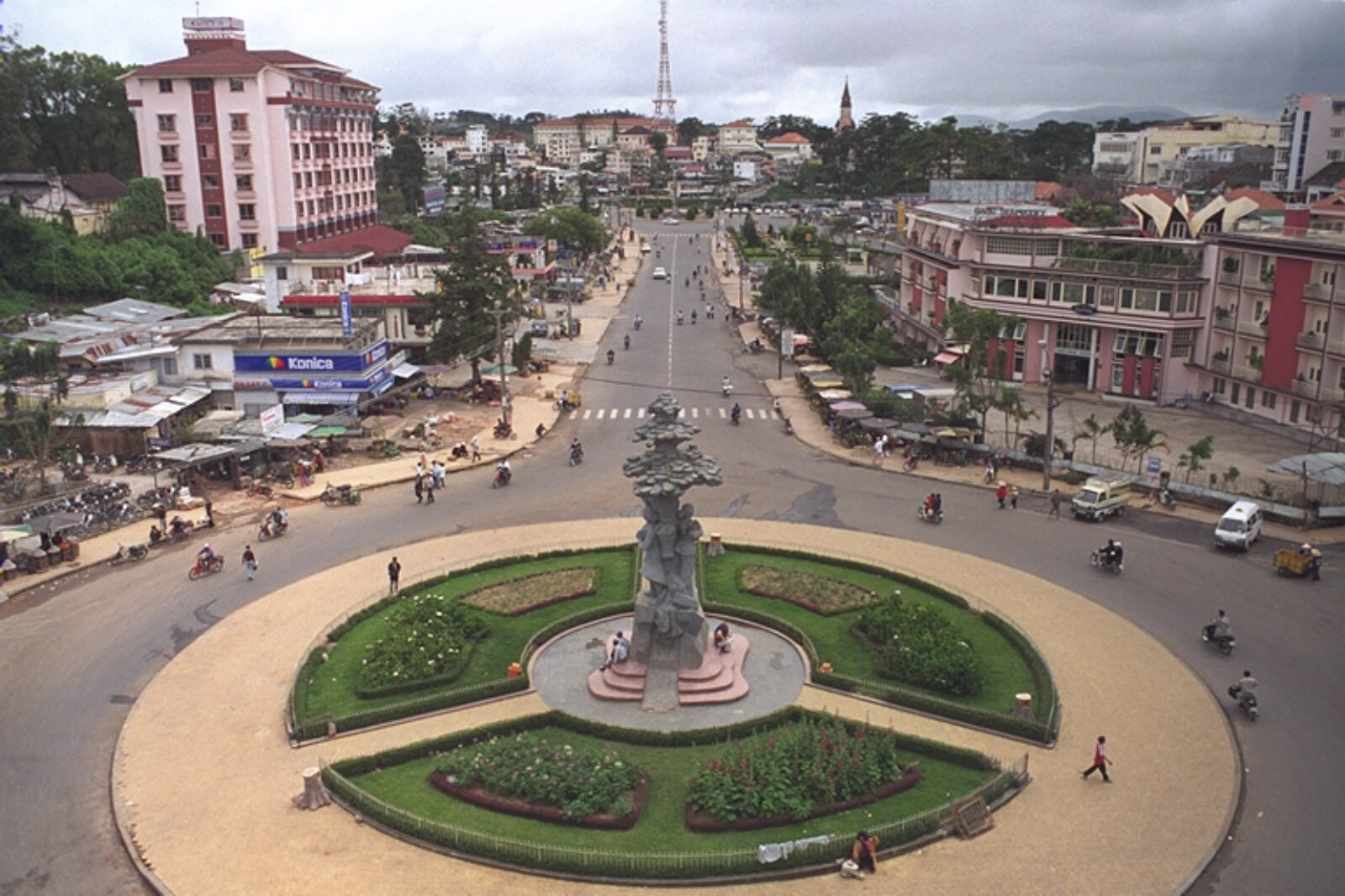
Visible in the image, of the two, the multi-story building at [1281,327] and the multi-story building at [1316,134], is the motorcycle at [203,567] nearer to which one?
the multi-story building at [1281,327]

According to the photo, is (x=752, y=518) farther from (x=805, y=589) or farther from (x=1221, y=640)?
(x=1221, y=640)

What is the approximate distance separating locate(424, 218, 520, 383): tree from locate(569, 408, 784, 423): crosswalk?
787cm

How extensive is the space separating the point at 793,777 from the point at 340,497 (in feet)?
93.8

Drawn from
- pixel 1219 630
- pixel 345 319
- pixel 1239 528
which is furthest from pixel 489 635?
pixel 345 319

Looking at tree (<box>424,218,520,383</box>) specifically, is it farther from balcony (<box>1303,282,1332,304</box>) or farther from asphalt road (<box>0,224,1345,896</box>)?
balcony (<box>1303,282,1332,304</box>)

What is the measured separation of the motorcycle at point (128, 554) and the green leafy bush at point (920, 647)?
26483 millimetres

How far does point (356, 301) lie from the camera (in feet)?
231

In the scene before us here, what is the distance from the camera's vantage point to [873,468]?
50.9 m

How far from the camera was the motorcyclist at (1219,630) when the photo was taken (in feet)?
101

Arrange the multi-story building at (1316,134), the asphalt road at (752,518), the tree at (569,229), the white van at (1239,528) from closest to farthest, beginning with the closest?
the asphalt road at (752,518) < the white van at (1239,528) < the multi-story building at (1316,134) < the tree at (569,229)

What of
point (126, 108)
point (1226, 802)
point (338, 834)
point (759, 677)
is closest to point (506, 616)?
point (759, 677)

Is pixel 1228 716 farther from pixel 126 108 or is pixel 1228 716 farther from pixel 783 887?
pixel 126 108

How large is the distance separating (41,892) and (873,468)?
37.8 m

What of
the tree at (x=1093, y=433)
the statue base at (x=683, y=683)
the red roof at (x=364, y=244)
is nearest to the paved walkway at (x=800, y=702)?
the statue base at (x=683, y=683)
